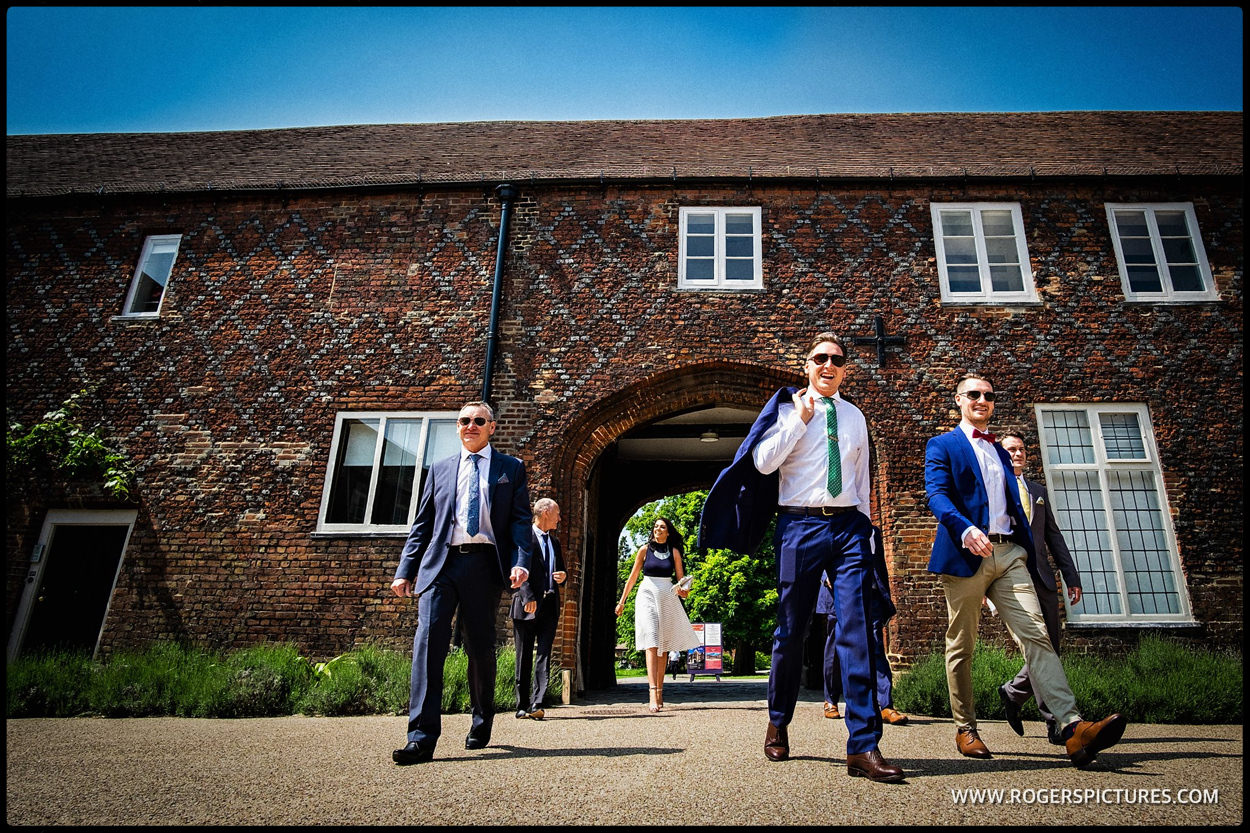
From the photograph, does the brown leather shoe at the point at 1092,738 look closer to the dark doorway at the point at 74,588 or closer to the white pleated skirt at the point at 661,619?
the white pleated skirt at the point at 661,619

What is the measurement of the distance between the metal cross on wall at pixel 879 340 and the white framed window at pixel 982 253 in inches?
41.7

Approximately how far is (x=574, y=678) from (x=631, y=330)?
464cm

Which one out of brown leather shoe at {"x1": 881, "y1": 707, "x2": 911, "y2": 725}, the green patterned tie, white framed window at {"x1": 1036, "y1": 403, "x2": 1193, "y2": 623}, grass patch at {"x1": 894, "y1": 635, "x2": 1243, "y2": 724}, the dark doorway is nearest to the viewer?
the green patterned tie

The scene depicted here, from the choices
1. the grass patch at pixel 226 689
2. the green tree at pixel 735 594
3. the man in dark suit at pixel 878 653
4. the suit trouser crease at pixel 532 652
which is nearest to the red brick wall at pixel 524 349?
the grass patch at pixel 226 689

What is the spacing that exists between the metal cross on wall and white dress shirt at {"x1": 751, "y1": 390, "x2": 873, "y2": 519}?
5928mm

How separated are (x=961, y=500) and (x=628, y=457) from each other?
10799mm

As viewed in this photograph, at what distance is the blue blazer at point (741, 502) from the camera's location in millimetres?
4148

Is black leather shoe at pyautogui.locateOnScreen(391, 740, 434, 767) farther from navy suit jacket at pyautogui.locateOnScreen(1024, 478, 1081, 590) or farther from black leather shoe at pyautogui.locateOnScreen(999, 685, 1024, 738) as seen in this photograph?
navy suit jacket at pyautogui.locateOnScreen(1024, 478, 1081, 590)

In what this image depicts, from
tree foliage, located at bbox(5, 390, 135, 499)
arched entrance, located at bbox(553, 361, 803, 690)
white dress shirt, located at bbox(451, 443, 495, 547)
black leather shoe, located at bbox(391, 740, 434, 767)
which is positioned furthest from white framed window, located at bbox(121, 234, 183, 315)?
black leather shoe, located at bbox(391, 740, 434, 767)

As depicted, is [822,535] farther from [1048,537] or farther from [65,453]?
[65,453]

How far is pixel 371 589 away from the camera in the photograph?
893 centimetres

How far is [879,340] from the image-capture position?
378 inches

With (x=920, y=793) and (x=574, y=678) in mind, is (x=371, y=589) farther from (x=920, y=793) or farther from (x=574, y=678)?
(x=920, y=793)

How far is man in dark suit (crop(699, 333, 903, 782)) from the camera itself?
11.6ft
